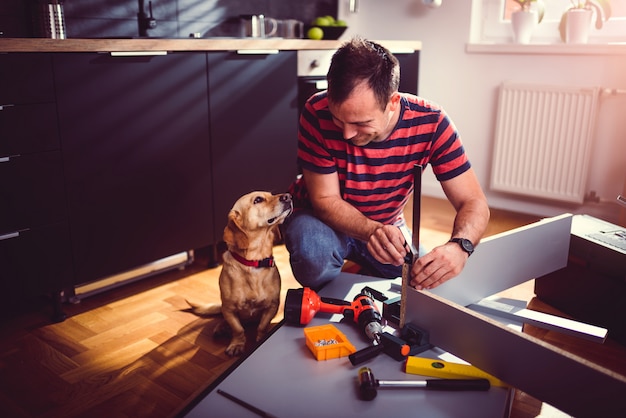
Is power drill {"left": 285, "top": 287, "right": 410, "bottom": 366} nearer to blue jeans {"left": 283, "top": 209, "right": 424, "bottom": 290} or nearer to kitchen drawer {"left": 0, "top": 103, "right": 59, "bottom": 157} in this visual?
blue jeans {"left": 283, "top": 209, "right": 424, "bottom": 290}

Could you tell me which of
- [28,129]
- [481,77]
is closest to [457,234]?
[28,129]

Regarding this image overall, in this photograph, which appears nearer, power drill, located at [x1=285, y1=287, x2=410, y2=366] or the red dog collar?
power drill, located at [x1=285, y1=287, x2=410, y2=366]

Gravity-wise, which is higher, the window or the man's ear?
the window

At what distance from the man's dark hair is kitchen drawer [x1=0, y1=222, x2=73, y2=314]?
1235mm

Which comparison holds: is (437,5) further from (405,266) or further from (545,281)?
(405,266)

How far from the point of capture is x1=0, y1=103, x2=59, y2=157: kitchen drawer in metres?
1.89

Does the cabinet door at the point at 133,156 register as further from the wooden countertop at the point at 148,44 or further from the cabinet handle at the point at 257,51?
the cabinet handle at the point at 257,51

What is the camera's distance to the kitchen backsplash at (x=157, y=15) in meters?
2.33

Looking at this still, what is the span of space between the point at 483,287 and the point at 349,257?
0.58m

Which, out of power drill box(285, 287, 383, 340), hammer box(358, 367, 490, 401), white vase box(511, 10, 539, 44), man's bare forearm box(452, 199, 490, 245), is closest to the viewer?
hammer box(358, 367, 490, 401)

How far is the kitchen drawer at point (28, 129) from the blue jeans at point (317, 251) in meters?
0.90

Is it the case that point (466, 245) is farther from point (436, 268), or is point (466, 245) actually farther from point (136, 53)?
point (136, 53)

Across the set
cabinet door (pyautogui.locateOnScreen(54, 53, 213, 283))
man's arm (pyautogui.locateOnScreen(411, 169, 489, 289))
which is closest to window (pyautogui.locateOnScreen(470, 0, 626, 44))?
cabinet door (pyautogui.locateOnScreen(54, 53, 213, 283))

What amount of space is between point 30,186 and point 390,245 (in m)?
1.34
